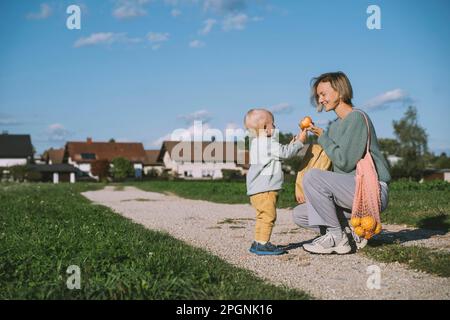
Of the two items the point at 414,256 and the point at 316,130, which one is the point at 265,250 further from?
the point at 414,256

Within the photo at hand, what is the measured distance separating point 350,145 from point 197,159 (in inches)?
3070

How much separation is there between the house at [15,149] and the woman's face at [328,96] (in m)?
84.8

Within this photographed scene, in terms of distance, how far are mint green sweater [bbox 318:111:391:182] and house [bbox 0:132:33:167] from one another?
85013mm

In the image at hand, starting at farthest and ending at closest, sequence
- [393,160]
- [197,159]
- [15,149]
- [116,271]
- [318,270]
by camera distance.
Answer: [15,149] < [197,159] < [393,160] < [318,270] < [116,271]

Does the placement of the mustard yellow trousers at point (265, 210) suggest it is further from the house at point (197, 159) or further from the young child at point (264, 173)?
the house at point (197, 159)

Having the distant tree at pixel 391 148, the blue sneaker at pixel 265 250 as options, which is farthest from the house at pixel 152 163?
the blue sneaker at pixel 265 250

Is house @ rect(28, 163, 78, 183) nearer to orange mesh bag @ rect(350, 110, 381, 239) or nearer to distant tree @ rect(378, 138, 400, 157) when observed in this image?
distant tree @ rect(378, 138, 400, 157)

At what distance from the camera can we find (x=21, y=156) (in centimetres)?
8588

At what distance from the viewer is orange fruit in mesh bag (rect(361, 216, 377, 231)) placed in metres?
5.37

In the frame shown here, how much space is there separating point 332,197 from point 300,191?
529 mm

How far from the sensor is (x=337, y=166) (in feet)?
18.8

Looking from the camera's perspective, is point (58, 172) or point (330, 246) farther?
point (58, 172)

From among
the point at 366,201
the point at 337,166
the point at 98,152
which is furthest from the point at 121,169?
the point at 366,201
